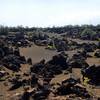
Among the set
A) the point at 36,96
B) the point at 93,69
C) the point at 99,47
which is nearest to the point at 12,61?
the point at 93,69

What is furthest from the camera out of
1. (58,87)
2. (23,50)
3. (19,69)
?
(23,50)

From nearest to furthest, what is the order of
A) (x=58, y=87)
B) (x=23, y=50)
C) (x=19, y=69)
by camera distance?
(x=58, y=87) < (x=19, y=69) < (x=23, y=50)

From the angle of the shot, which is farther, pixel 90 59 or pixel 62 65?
pixel 90 59

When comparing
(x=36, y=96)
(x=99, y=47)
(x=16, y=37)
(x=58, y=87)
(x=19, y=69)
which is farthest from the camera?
(x=16, y=37)

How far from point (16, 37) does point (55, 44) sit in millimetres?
13972

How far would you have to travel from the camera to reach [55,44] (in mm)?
113750

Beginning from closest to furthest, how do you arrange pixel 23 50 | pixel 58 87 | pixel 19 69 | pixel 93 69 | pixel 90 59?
pixel 58 87, pixel 93 69, pixel 19 69, pixel 90 59, pixel 23 50

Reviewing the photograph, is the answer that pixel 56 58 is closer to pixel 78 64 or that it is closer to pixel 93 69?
pixel 78 64

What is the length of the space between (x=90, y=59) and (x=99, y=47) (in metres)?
24.7

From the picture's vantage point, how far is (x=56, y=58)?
69.2 metres

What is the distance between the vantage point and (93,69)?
55906 mm

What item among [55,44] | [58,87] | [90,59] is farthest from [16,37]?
[58,87]

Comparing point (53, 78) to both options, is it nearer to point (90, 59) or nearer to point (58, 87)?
point (58, 87)

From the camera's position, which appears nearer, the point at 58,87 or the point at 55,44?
the point at 58,87
